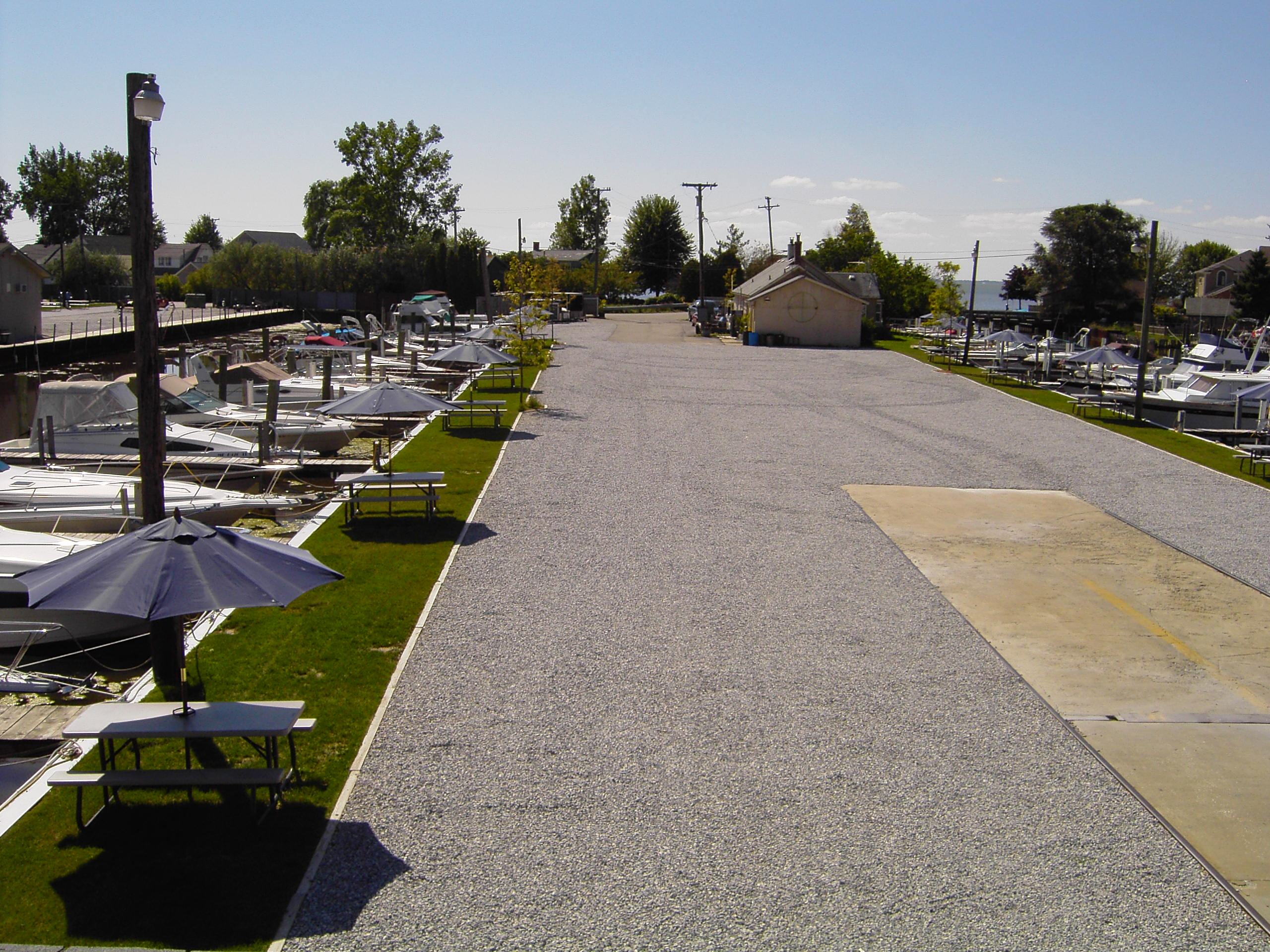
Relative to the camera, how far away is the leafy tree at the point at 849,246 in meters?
114

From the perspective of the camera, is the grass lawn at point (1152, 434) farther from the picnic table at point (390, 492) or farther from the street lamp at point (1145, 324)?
the picnic table at point (390, 492)

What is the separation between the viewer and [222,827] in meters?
7.67

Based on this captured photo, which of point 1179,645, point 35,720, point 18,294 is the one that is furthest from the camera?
point 18,294

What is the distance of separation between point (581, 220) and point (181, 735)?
478ft

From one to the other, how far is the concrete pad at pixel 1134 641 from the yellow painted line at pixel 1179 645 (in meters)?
0.02

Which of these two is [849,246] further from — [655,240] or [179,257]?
[179,257]

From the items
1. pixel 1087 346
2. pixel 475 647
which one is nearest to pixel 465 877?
pixel 475 647

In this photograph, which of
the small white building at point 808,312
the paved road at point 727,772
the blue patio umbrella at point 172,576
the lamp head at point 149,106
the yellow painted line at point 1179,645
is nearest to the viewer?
the paved road at point 727,772

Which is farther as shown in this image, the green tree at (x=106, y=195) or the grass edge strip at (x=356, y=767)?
the green tree at (x=106, y=195)

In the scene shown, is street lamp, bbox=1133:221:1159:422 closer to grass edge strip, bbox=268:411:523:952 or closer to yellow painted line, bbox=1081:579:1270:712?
yellow painted line, bbox=1081:579:1270:712

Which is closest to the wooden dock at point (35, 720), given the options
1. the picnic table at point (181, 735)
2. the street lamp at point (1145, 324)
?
the picnic table at point (181, 735)

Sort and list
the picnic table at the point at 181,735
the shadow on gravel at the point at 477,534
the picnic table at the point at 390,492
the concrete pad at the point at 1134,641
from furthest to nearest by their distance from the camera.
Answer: the picnic table at the point at 390,492 < the shadow on gravel at the point at 477,534 < the concrete pad at the point at 1134,641 < the picnic table at the point at 181,735

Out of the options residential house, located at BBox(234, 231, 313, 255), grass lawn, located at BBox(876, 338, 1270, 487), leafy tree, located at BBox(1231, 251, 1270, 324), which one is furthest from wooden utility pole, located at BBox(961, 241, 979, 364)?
residential house, located at BBox(234, 231, 313, 255)

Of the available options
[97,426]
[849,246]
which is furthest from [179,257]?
[97,426]
